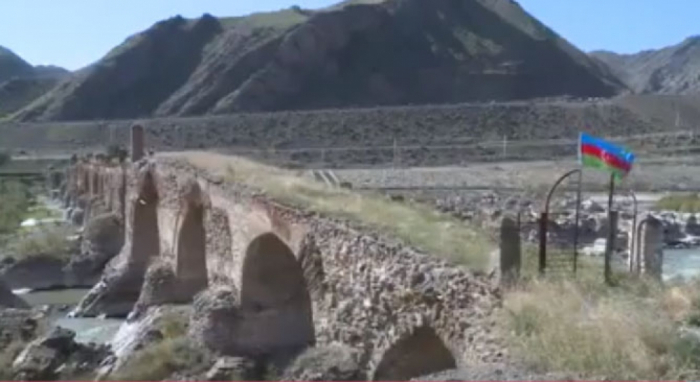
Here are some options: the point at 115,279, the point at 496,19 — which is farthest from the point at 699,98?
the point at 115,279

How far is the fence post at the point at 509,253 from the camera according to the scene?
10844mm

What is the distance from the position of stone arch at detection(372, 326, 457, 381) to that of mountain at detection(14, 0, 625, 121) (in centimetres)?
9023

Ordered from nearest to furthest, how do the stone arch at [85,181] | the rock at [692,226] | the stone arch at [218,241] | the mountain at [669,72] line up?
the stone arch at [218,241] < the rock at [692,226] < the stone arch at [85,181] < the mountain at [669,72]

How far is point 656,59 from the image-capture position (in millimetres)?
198000

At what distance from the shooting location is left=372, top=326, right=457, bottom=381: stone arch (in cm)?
1261

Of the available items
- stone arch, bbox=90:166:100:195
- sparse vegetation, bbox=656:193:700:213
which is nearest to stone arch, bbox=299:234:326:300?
sparse vegetation, bbox=656:193:700:213

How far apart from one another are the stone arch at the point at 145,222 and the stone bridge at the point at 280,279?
43 millimetres

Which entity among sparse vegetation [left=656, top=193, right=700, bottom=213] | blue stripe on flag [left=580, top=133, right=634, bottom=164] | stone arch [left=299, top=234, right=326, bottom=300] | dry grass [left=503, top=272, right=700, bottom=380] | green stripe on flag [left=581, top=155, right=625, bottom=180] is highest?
blue stripe on flag [left=580, top=133, right=634, bottom=164]

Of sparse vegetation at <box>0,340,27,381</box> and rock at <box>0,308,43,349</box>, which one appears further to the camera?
rock at <box>0,308,43,349</box>

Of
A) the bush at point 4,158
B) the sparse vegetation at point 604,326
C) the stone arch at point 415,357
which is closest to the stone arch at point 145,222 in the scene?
the stone arch at point 415,357

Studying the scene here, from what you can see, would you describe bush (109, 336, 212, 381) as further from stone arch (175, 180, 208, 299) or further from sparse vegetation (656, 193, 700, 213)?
sparse vegetation (656, 193, 700, 213)

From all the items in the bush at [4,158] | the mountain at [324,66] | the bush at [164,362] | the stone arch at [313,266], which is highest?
the mountain at [324,66]

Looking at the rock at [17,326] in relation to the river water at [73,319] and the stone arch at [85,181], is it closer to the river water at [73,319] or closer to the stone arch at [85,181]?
the river water at [73,319]

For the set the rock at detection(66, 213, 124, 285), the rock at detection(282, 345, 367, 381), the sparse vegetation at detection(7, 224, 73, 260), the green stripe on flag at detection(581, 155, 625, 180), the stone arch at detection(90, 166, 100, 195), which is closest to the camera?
the green stripe on flag at detection(581, 155, 625, 180)
